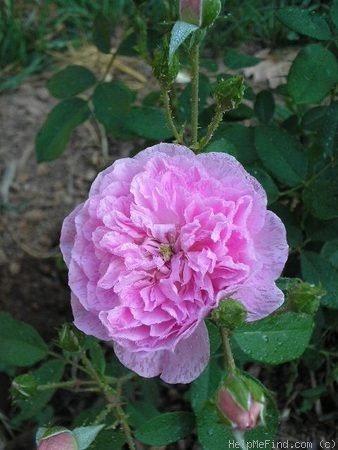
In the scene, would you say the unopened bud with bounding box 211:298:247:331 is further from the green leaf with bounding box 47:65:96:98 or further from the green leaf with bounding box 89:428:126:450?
the green leaf with bounding box 47:65:96:98

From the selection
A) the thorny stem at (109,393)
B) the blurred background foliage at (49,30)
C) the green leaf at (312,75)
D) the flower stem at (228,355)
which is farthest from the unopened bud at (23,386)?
the blurred background foliage at (49,30)

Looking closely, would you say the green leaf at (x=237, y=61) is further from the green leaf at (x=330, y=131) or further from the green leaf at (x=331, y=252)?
the green leaf at (x=331, y=252)

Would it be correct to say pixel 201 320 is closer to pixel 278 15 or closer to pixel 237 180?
pixel 237 180

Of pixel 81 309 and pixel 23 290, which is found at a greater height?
pixel 81 309

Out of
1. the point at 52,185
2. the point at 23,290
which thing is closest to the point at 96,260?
the point at 23,290

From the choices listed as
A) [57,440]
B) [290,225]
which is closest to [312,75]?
[290,225]

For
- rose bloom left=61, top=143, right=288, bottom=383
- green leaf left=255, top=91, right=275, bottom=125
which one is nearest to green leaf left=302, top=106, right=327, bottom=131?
green leaf left=255, top=91, right=275, bottom=125

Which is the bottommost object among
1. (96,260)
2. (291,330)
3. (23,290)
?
(23,290)
